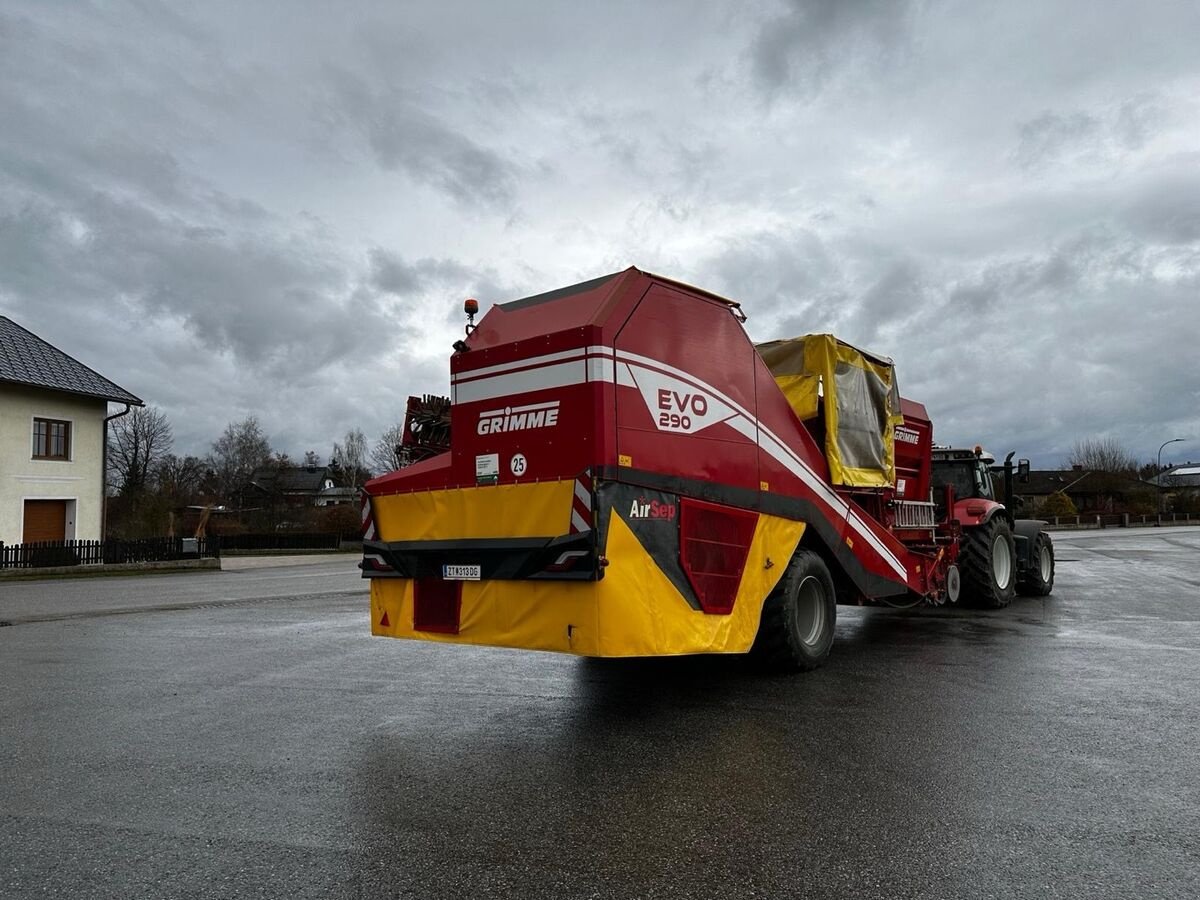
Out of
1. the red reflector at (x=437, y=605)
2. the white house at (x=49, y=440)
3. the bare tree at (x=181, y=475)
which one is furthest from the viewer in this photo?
the bare tree at (x=181, y=475)

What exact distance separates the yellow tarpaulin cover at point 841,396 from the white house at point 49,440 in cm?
3102

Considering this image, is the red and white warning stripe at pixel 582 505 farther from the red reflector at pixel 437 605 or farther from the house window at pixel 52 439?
the house window at pixel 52 439

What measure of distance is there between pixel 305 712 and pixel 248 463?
84809 mm

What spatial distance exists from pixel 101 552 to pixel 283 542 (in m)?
11.3

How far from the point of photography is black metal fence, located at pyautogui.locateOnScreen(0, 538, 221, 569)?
2694cm

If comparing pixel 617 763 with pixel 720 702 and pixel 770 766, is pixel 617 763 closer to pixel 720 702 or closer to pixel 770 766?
pixel 770 766

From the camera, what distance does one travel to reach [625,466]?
5.61m

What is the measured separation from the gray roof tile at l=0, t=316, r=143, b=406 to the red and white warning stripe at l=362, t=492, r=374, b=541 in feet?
97.4

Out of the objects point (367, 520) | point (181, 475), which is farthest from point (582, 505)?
point (181, 475)

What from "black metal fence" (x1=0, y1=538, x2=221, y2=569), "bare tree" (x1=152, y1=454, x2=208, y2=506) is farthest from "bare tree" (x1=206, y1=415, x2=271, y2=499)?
"black metal fence" (x1=0, y1=538, x2=221, y2=569)

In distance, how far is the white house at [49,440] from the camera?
3070cm

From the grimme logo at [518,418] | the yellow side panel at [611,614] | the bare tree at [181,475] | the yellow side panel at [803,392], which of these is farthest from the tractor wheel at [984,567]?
the bare tree at [181,475]

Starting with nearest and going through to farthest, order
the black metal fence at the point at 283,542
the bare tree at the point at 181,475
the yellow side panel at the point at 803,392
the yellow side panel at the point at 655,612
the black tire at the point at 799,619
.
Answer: the yellow side panel at the point at 655,612 < the black tire at the point at 799,619 < the yellow side panel at the point at 803,392 < the black metal fence at the point at 283,542 < the bare tree at the point at 181,475

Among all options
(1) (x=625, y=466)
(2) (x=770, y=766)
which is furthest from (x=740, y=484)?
(2) (x=770, y=766)
